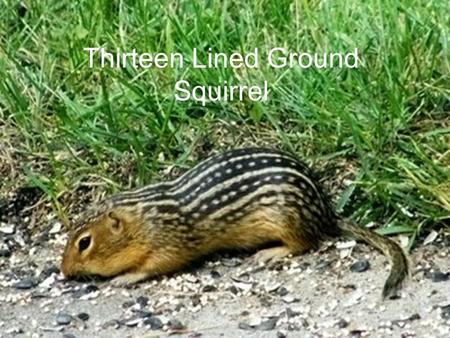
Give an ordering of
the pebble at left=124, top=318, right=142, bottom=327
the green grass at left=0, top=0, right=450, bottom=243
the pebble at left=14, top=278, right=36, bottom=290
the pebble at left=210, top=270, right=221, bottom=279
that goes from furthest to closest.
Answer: the green grass at left=0, top=0, right=450, bottom=243 → the pebble at left=14, top=278, right=36, bottom=290 → the pebble at left=210, top=270, right=221, bottom=279 → the pebble at left=124, top=318, right=142, bottom=327

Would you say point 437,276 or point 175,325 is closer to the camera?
point 175,325

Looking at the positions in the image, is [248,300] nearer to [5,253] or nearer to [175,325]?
[175,325]

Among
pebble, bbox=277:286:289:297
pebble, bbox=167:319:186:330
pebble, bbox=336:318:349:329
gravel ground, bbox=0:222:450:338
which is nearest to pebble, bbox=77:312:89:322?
gravel ground, bbox=0:222:450:338

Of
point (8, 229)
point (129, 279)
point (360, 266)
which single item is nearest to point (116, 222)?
point (129, 279)

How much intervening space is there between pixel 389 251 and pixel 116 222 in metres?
1.25

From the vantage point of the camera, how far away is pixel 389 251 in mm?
7492

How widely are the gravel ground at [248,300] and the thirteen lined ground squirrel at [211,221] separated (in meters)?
0.08

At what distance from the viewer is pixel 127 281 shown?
7.71 m

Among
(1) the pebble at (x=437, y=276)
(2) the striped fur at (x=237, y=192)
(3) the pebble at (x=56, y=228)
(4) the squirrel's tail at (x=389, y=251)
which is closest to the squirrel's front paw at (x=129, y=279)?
(2) the striped fur at (x=237, y=192)

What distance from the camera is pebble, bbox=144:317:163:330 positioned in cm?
727

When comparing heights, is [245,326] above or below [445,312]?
below

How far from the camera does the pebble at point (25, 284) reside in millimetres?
7762

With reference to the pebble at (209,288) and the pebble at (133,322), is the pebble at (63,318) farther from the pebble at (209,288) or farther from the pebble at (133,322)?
the pebble at (209,288)

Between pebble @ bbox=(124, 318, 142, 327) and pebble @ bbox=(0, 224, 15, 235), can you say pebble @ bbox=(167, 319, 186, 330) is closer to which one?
pebble @ bbox=(124, 318, 142, 327)
